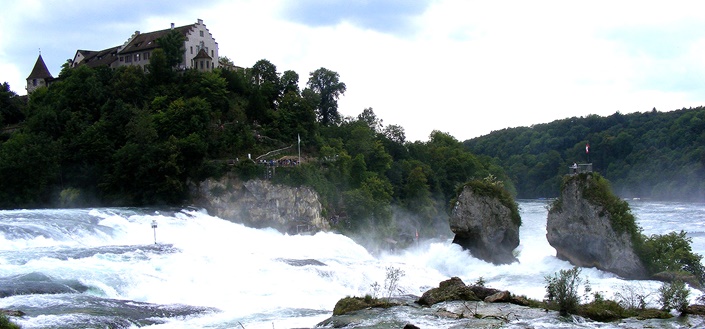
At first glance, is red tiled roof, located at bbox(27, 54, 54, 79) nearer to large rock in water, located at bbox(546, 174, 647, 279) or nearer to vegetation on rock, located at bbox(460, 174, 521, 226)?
vegetation on rock, located at bbox(460, 174, 521, 226)

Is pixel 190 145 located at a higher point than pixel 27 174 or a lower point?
higher

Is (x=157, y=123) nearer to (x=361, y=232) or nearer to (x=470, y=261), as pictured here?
(x=361, y=232)

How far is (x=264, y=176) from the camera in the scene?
48.1 m

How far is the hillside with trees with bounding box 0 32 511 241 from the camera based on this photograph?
4816cm

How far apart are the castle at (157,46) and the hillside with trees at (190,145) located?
3181mm

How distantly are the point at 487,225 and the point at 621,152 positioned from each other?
290 ft

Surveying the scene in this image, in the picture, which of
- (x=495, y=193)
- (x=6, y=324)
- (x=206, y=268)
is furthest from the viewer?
(x=495, y=193)

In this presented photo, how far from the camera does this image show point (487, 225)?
40.8 metres

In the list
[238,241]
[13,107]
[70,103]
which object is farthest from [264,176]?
[13,107]

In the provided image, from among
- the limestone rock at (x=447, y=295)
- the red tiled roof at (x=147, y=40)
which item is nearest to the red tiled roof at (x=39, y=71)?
the red tiled roof at (x=147, y=40)

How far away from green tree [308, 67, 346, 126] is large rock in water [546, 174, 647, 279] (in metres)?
36.9

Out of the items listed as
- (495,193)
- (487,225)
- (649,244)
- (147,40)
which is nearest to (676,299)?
(649,244)

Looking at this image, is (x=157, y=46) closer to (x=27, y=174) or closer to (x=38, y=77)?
(x=38, y=77)

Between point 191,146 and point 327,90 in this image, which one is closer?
point 191,146
